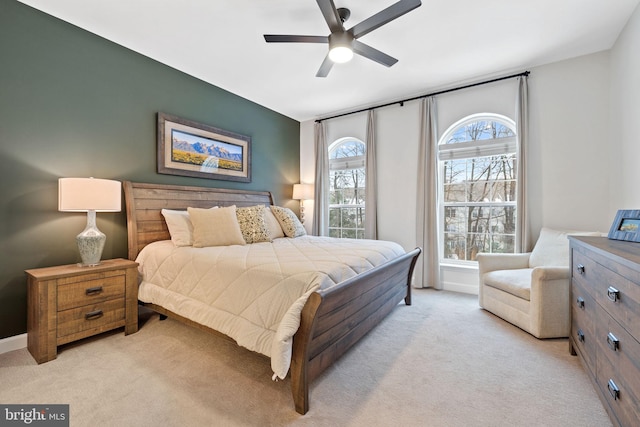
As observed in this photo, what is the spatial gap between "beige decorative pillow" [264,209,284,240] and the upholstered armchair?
242 cm

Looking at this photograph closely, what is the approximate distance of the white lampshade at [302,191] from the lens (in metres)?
4.93

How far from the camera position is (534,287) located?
93.6 inches

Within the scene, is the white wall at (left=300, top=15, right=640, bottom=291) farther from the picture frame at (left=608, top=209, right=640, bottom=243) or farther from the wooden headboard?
the wooden headboard

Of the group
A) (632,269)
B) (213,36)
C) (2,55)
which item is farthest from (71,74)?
(632,269)

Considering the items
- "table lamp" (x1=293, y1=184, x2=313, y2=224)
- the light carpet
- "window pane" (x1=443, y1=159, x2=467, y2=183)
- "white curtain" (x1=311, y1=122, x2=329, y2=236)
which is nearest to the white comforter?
the light carpet

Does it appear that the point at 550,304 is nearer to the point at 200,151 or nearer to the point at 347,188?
the point at 347,188

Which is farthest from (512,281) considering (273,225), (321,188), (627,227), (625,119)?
(321,188)

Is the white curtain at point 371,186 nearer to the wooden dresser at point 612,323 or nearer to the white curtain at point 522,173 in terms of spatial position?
the white curtain at point 522,173

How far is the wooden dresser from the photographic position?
114 centimetres

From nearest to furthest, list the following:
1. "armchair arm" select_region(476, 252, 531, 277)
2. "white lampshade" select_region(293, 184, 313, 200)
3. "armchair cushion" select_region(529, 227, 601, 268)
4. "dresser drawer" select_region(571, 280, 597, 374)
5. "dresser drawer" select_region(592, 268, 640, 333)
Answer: "dresser drawer" select_region(592, 268, 640, 333) < "dresser drawer" select_region(571, 280, 597, 374) < "armchair cushion" select_region(529, 227, 601, 268) < "armchair arm" select_region(476, 252, 531, 277) < "white lampshade" select_region(293, 184, 313, 200)

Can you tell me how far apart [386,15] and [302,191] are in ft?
10.5

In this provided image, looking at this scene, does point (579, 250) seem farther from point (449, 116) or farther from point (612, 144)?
point (449, 116)

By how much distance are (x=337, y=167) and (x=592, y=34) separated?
3397 millimetres

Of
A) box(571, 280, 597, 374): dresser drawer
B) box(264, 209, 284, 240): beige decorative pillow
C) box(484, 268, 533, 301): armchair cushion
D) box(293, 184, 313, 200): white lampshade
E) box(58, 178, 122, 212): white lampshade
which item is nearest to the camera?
box(571, 280, 597, 374): dresser drawer
